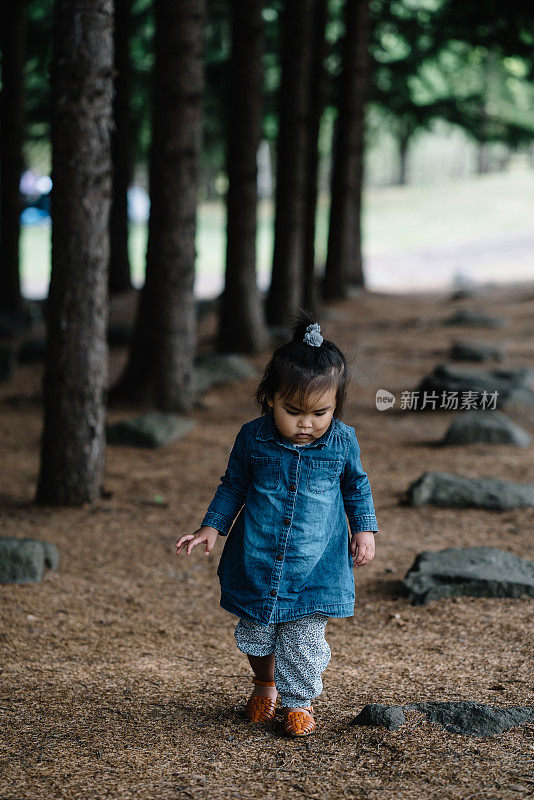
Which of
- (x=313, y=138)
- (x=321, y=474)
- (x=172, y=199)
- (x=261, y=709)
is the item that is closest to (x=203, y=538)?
(x=321, y=474)

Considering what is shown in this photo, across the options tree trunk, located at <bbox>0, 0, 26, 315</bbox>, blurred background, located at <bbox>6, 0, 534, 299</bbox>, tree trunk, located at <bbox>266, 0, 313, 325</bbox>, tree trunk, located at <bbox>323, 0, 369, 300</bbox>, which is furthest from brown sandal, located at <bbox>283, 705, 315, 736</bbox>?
tree trunk, located at <bbox>323, 0, 369, 300</bbox>

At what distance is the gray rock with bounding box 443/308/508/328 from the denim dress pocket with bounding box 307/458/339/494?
12.4 metres

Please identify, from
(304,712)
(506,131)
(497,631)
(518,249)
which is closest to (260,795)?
(304,712)

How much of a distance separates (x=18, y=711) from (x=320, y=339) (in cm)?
188

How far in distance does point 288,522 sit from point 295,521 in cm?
3

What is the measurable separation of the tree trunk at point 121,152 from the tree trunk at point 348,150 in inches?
154

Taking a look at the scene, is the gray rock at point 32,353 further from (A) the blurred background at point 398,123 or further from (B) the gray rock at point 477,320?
(B) the gray rock at point 477,320

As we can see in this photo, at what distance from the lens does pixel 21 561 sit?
519 cm

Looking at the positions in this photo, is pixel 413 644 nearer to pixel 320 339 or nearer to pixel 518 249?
pixel 320 339

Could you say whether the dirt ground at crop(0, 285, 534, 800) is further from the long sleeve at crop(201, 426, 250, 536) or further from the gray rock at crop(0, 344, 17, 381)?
the gray rock at crop(0, 344, 17, 381)

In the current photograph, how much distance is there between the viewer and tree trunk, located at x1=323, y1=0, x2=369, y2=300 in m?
15.5

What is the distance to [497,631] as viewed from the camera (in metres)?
4.25

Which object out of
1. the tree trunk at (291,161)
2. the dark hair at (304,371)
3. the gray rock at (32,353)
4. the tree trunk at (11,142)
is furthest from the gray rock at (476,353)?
the dark hair at (304,371)

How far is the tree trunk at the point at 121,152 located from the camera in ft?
48.9
